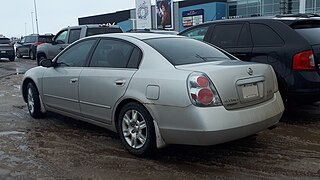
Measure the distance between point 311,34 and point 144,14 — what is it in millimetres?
29611

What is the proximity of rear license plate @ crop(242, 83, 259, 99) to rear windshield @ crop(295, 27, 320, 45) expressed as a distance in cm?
194

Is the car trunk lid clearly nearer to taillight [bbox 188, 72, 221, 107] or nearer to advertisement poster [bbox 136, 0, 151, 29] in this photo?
taillight [bbox 188, 72, 221, 107]

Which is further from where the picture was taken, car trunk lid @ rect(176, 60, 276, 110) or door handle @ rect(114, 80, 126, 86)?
door handle @ rect(114, 80, 126, 86)

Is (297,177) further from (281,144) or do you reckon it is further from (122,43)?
(122,43)

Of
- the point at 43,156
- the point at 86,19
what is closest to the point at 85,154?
the point at 43,156

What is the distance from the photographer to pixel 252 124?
13.2 ft

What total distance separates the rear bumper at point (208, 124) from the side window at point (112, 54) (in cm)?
108

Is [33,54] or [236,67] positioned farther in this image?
[33,54]

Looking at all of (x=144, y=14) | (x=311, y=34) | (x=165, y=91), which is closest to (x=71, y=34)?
(x=311, y=34)

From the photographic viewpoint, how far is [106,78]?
4.70 metres

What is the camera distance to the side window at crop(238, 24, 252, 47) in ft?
20.4

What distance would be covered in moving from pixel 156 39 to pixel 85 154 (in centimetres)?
173

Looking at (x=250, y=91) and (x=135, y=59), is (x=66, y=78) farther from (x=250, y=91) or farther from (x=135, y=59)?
(x=250, y=91)

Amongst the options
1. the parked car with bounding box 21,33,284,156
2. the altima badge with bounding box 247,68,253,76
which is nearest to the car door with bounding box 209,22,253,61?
the parked car with bounding box 21,33,284,156
